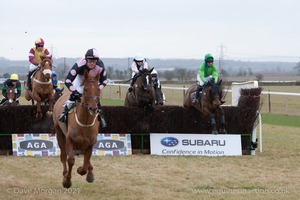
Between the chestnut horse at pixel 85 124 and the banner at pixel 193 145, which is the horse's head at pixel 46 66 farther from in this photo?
the chestnut horse at pixel 85 124

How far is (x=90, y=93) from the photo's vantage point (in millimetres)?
8422

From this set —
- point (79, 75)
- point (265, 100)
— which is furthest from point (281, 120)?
point (79, 75)

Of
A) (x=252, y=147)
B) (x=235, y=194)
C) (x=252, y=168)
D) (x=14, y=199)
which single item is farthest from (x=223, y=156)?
(x=14, y=199)

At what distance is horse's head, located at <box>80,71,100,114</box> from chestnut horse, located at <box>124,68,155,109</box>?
5746 millimetres

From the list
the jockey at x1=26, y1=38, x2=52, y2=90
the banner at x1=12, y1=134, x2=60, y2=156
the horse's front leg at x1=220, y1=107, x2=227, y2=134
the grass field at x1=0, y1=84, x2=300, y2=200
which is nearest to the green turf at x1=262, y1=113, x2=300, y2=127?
the grass field at x1=0, y1=84, x2=300, y2=200

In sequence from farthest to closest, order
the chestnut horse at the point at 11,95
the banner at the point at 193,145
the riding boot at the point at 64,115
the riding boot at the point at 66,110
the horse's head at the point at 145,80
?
the chestnut horse at the point at 11,95, the horse's head at the point at 145,80, the banner at the point at 193,145, the riding boot at the point at 64,115, the riding boot at the point at 66,110

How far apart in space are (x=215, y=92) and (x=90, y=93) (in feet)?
20.8

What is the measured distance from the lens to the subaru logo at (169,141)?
13930mm

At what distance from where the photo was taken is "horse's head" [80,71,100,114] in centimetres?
842

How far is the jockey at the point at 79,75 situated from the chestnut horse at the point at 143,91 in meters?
4.92

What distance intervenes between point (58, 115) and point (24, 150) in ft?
12.2

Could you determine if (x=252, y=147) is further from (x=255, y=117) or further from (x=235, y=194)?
(x=235, y=194)

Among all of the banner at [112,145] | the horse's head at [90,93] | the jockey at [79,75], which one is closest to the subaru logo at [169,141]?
the banner at [112,145]

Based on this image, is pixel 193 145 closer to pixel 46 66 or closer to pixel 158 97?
pixel 158 97
